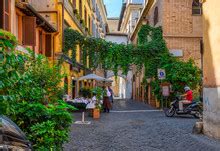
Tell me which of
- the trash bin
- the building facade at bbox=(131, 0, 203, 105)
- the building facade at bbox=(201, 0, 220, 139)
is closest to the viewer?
the trash bin

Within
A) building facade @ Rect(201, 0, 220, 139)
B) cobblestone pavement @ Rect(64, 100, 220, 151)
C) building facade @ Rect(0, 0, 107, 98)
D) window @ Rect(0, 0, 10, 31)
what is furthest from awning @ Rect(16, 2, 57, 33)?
building facade @ Rect(201, 0, 220, 139)

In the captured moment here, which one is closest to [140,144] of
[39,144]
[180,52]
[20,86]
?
[39,144]

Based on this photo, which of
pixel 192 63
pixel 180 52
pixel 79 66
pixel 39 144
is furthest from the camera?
pixel 79 66

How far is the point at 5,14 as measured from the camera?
40.9 ft

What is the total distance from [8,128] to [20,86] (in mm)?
616

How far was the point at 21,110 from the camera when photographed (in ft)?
19.9

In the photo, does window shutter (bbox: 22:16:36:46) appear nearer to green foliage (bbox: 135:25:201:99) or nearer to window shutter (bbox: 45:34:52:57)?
window shutter (bbox: 45:34:52:57)

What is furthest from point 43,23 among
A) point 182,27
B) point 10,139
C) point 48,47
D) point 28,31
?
point 10,139

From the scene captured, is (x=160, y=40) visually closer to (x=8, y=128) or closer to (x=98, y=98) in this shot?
(x=98, y=98)

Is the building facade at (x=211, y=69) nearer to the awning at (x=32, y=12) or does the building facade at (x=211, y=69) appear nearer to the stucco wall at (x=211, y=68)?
the stucco wall at (x=211, y=68)

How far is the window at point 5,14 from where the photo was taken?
12070 millimetres

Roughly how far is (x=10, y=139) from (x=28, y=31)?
11397 mm

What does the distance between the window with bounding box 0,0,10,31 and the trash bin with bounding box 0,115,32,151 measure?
848 cm

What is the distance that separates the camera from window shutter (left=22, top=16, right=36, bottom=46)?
48.3ft
